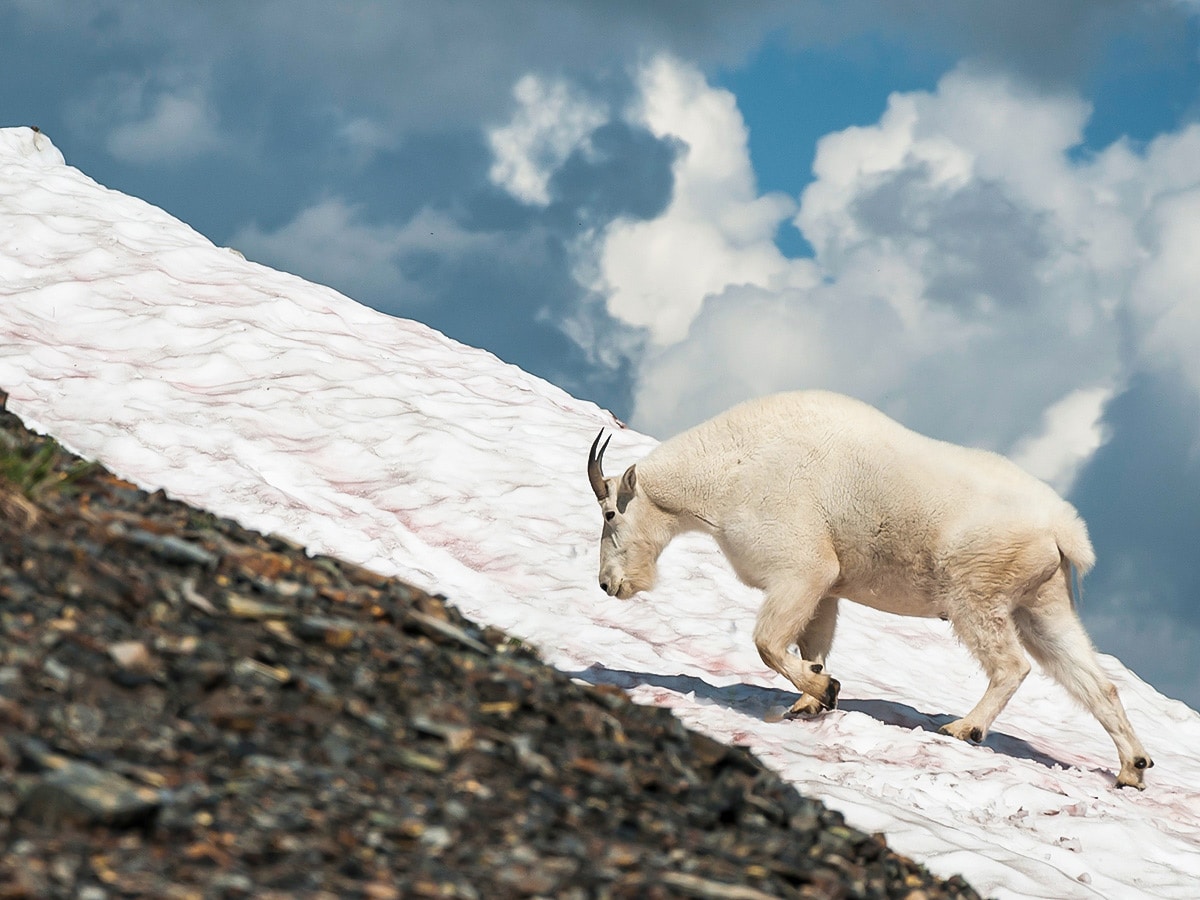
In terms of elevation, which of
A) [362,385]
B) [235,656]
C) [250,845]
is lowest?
[250,845]

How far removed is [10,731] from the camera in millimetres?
3914

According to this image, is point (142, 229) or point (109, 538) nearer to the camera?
point (109, 538)

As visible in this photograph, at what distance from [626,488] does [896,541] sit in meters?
2.50

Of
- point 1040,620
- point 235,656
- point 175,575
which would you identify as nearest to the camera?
point 235,656

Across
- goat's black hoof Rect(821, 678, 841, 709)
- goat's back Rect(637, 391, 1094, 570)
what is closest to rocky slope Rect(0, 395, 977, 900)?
goat's black hoof Rect(821, 678, 841, 709)

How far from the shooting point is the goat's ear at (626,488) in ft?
36.5

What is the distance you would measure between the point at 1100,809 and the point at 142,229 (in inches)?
778

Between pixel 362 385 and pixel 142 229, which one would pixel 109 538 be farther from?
pixel 142 229

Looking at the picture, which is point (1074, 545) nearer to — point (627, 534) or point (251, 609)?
point (627, 534)

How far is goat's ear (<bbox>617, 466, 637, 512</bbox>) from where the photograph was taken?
1112 centimetres

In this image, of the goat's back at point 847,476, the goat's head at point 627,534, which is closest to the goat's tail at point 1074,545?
the goat's back at point 847,476

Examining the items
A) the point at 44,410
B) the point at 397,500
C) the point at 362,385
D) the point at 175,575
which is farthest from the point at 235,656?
the point at 362,385

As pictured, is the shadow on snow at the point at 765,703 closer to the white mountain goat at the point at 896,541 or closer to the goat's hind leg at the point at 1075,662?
the white mountain goat at the point at 896,541

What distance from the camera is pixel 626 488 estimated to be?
1123cm
